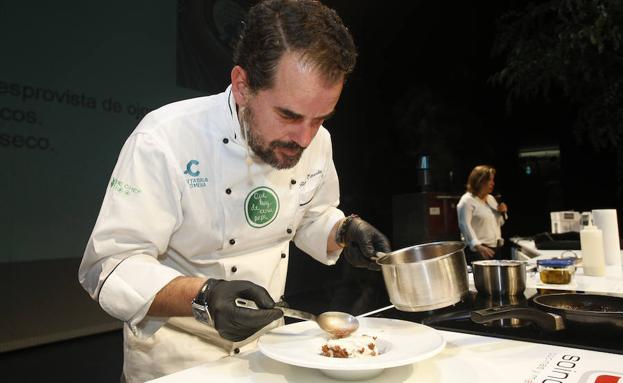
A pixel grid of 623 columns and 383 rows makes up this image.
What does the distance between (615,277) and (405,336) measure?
125 centimetres

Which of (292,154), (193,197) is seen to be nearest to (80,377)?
(193,197)

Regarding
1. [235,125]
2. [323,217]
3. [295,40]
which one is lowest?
[323,217]

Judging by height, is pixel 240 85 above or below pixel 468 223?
above

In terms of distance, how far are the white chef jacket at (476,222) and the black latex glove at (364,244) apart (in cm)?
320

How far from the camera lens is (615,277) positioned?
1649 mm

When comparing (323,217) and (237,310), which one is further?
(323,217)

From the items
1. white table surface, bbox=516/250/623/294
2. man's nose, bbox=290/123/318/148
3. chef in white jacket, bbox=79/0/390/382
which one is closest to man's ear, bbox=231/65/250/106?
chef in white jacket, bbox=79/0/390/382

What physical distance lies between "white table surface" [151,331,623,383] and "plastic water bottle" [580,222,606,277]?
3.43 ft

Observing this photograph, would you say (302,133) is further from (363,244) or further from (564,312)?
(564,312)

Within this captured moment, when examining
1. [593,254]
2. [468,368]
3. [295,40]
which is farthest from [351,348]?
[593,254]

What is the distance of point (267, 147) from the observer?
3.68 ft

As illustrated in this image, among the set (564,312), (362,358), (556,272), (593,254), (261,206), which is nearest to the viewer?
(362,358)

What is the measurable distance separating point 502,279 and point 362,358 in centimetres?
70

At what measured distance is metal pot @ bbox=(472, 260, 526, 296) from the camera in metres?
1.25
